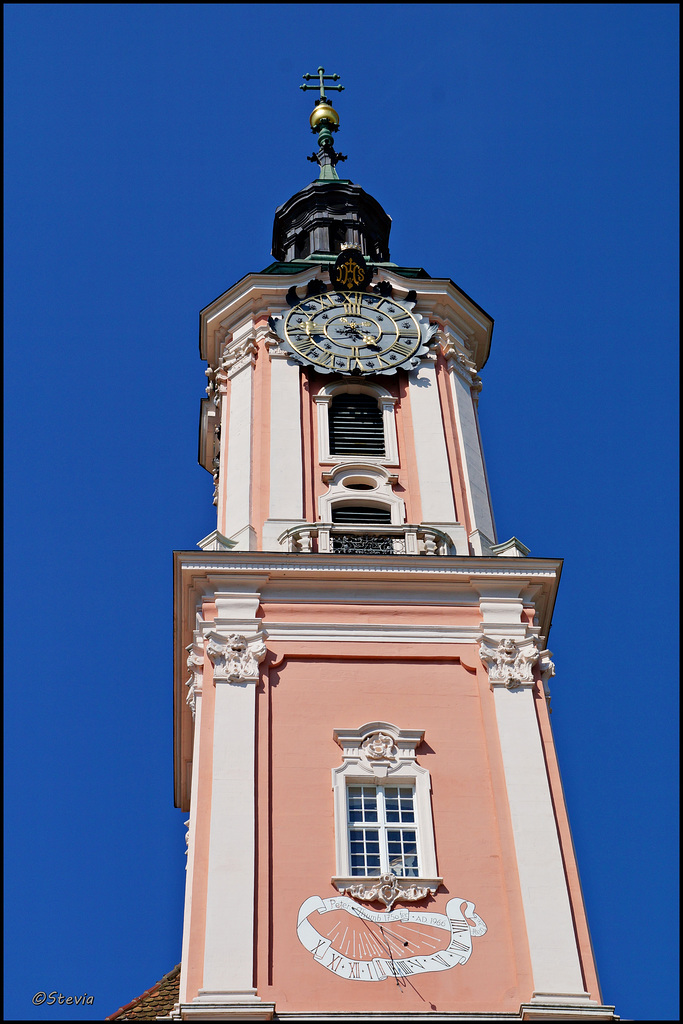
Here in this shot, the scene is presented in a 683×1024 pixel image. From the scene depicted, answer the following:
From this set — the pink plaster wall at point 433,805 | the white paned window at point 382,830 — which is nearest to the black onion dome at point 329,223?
the pink plaster wall at point 433,805

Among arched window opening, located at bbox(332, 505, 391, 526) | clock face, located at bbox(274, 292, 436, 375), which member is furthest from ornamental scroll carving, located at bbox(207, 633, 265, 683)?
clock face, located at bbox(274, 292, 436, 375)

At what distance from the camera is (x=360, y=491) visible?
95.1 feet

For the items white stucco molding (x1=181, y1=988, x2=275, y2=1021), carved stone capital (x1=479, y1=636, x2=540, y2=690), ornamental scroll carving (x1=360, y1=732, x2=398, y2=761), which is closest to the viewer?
white stucco molding (x1=181, y1=988, x2=275, y2=1021)

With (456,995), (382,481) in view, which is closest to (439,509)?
(382,481)

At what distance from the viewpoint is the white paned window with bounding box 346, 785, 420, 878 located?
2288cm

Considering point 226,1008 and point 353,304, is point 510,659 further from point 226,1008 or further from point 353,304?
point 353,304

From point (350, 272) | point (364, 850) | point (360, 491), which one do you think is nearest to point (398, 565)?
point (360, 491)

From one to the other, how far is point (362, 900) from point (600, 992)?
320cm

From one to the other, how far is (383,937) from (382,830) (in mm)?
1834

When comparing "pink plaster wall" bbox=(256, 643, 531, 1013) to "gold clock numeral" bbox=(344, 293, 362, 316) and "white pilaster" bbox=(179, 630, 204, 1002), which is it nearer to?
"white pilaster" bbox=(179, 630, 204, 1002)

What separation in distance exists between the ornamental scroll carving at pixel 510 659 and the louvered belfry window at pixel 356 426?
564 centimetres

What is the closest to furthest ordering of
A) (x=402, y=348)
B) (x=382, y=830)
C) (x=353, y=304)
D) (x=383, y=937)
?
(x=383, y=937) < (x=382, y=830) < (x=402, y=348) < (x=353, y=304)

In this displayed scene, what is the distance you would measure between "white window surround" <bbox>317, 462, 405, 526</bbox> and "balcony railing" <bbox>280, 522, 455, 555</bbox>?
455 millimetres

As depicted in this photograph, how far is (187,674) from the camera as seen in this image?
2711 centimetres
